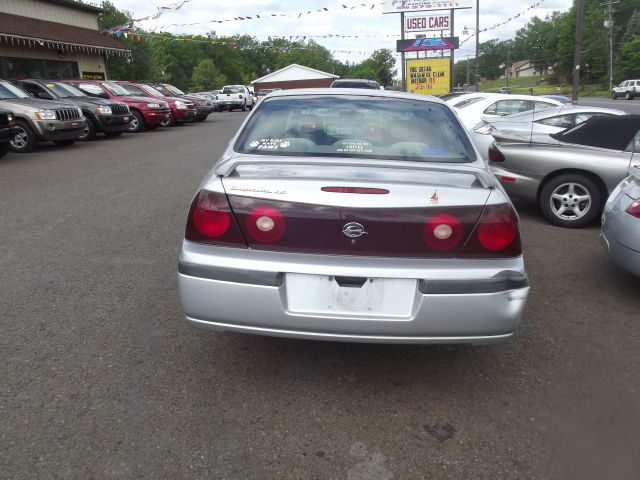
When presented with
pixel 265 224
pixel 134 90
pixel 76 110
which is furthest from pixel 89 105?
pixel 265 224

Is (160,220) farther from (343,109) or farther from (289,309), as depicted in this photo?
(289,309)

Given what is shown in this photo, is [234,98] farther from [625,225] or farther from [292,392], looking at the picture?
[292,392]

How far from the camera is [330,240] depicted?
259 cm

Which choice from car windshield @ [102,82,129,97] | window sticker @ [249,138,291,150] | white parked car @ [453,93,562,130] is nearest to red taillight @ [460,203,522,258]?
window sticker @ [249,138,291,150]

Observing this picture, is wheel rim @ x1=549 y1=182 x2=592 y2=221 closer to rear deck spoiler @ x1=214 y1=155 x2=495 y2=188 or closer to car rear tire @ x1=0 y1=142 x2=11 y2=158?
rear deck spoiler @ x1=214 y1=155 x2=495 y2=188

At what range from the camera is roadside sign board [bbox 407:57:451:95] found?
78.0 feet

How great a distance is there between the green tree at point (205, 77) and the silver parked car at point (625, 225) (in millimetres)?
91168

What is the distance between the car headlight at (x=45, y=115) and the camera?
1224cm

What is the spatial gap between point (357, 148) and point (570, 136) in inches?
166

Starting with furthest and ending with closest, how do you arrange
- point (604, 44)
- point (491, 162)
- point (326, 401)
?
point (604, 44)
point (491, 162)
point (326, 401)

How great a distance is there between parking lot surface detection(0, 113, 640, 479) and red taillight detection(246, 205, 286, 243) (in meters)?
0.86

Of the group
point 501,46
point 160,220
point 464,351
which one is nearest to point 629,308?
point 464,351

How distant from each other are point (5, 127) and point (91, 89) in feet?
22.7

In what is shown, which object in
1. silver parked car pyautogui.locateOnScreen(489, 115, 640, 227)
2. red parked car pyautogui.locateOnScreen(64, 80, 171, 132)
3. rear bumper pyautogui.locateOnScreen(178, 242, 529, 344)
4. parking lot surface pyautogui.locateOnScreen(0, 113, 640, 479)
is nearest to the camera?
parking lot surface pyautogui.locateOnScreen(0, 113, 640, 479)
